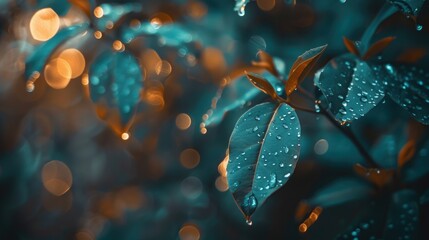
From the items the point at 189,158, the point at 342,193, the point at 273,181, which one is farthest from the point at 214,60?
the point at 273,181

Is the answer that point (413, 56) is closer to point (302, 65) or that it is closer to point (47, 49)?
point (302, 65)

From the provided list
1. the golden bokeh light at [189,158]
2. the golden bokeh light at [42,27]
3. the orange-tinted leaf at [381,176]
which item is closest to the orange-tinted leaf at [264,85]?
the orange-tinted leaf at [381,176]

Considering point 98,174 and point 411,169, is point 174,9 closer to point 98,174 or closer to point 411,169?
point 98,174

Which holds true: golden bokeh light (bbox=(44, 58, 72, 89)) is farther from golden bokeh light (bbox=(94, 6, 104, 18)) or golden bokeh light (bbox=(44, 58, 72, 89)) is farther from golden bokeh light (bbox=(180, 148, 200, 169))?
golden bokeh light (bbox=(94, 6, 104, 18))

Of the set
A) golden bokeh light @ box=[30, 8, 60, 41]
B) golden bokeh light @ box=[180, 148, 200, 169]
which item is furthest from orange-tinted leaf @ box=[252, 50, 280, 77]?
golden bokeh light @ box=[30, 8, 60, 41]

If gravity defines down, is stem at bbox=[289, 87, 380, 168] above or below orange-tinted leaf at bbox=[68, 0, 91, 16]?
below

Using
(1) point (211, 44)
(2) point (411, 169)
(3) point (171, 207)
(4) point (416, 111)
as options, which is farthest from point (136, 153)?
(4) point (416, 111)

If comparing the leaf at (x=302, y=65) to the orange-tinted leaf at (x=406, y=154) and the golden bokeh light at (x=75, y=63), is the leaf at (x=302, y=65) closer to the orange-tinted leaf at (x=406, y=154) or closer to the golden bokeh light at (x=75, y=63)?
the orange-tinted leaf at (x=406, y=154)
